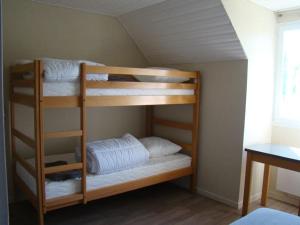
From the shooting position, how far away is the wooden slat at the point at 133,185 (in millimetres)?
2439

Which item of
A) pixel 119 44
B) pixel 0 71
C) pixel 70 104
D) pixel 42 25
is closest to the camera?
pixel 0 71

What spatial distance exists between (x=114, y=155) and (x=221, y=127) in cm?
124

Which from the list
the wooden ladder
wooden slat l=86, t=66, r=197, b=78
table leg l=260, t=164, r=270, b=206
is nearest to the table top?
table leg l=260, t=164, r=270, b=206

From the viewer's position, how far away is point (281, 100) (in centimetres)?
317

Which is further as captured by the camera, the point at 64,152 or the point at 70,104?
the point at 64,152

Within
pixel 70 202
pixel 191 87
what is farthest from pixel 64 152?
pixel 191 87

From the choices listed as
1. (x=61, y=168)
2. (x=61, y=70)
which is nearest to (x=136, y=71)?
(x=61, y=70)

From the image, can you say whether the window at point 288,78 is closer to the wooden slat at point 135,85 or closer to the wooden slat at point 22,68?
the wooden slat at point 135,85

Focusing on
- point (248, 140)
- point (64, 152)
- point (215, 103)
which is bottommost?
point (64, 152)

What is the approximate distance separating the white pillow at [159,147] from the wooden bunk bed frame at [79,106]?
0.74ft

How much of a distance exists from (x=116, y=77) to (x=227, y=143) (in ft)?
4.60

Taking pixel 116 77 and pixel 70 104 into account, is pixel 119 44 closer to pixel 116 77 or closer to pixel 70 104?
pixel 116 77

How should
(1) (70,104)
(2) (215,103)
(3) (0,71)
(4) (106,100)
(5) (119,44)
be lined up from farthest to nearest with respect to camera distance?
(5) (119,44), (2) (215,103), (4) (106,100), (1) (70,104), (3) (0,71)

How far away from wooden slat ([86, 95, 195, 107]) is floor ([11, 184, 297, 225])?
1092mm
